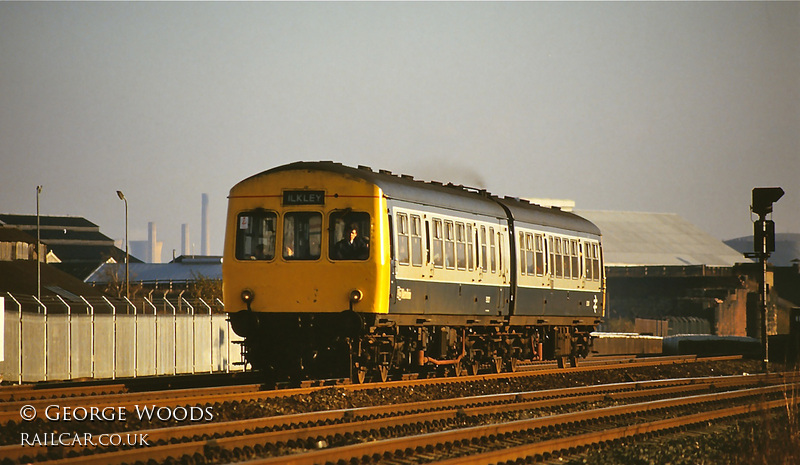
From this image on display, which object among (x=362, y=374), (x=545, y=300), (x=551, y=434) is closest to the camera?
(x=551, y=434)

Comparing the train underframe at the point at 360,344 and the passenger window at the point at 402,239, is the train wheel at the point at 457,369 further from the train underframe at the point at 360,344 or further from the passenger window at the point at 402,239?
the passenger window at the point at 402,239

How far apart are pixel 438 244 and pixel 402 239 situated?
1515 millimetres

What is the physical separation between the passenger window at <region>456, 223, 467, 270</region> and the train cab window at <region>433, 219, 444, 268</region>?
0.70 meters

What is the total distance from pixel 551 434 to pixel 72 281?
69.3 metres

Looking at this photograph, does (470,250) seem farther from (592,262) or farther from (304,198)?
(592,262)

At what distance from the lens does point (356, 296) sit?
58.9 ft

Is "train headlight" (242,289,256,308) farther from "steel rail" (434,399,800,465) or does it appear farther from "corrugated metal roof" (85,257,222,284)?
"corrugated metal roof" (85,257,222,284)

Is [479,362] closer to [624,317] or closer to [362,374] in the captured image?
[362,374]

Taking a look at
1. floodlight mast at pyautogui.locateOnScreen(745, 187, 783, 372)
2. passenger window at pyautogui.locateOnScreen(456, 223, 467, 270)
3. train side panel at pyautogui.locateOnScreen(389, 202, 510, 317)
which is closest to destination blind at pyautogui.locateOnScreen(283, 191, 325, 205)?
train side panel at pyautogui.locateOnScreen(389, 202, 510, 317)

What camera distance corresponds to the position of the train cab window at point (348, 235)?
18062mm

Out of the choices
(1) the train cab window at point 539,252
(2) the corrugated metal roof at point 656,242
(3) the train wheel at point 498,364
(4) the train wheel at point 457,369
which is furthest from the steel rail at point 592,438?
(2) the corrugated metal roof at point 656,242

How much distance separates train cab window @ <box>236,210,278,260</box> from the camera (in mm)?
18500

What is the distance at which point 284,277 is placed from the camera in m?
18.3

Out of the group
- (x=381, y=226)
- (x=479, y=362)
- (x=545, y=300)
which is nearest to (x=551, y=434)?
(x=381, y=226)
